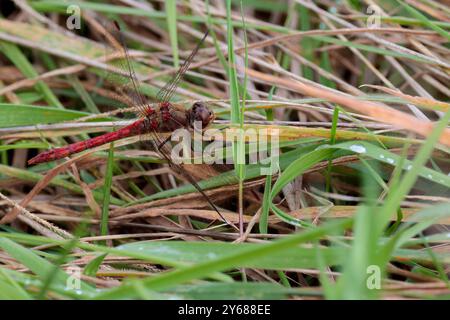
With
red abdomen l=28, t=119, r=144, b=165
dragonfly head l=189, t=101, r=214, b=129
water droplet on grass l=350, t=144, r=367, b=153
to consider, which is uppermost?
dragonfly head l=189, t=101, r=214, b=129

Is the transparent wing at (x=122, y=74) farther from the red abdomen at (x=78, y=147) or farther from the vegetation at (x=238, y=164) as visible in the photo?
the red abdomen at (x=78, y=147)

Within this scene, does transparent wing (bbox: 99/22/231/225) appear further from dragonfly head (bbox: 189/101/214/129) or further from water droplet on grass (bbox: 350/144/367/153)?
water droplet on grass (bbox: 350/144/367/153)

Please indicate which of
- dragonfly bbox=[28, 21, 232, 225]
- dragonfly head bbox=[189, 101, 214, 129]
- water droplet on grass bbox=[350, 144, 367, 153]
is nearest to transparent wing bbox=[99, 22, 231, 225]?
dragonfly bbox=[28, 21, 232, 225]

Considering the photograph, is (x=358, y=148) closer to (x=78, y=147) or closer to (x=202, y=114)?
(x=202, y=114)

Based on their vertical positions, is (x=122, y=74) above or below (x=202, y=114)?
above

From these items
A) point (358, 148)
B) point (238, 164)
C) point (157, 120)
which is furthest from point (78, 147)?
point (358, 148)

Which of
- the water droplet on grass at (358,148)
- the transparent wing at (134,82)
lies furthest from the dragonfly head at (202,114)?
the water droplet on grass at (358,148)

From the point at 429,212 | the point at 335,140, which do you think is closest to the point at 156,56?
the point at 335,140
